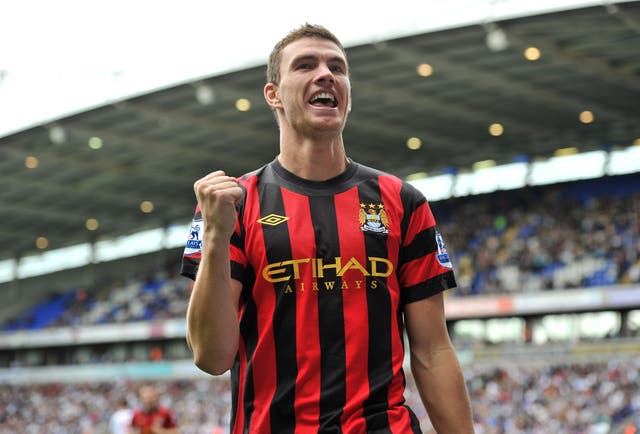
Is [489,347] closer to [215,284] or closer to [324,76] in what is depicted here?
[324,76]

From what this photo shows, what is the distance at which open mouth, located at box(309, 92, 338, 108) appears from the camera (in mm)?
3018

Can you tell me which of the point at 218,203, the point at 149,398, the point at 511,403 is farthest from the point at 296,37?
the point at 511,403

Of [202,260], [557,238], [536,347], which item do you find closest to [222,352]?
[202,260]

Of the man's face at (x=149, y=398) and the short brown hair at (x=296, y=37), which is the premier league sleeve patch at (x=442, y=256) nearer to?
the short brown hair at (x=296, y=37)

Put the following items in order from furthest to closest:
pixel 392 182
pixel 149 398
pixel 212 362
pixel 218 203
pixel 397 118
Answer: pixel 397 118, pixel 149 398, pixel 392 182, pixel 212 362, pixel 218 203

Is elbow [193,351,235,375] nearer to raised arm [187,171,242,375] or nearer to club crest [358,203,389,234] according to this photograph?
raised arm [187,171,242,375]

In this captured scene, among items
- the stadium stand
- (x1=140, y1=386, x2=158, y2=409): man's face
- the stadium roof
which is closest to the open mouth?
(x1=140, y1=386, x2=158, y2=409): man's face

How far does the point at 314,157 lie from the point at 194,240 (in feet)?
1.51

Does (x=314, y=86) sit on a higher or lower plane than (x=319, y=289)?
higher

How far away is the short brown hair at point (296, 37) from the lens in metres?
3.10

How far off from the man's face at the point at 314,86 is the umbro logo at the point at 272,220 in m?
0.28

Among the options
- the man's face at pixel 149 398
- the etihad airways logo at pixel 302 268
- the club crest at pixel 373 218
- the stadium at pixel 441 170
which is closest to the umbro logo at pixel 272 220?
the etihad airways logo at pixel 302 268

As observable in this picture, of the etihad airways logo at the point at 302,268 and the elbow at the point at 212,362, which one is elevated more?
the etihad airways logo at the point at 302,268

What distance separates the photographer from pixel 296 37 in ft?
10.2
